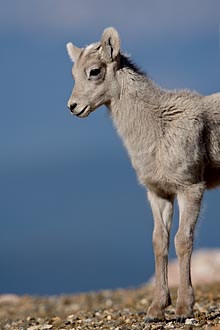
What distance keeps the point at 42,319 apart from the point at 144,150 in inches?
175

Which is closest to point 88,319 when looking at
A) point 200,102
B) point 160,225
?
point 160,225

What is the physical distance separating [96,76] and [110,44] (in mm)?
587

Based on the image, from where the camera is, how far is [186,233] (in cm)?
1221

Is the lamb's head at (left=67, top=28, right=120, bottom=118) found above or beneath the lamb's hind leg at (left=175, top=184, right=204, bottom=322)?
above

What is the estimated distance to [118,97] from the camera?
42.6 feet

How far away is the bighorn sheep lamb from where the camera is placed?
40.3 ft

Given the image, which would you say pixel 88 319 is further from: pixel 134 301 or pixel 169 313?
pixel 134 301

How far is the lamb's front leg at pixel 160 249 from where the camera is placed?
12.5 metres

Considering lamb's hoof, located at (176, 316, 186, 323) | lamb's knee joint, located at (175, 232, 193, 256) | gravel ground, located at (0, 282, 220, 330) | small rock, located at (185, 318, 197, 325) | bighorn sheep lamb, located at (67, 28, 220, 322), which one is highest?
bighorn sheep lamb, located at (67, 28, 220, 322)

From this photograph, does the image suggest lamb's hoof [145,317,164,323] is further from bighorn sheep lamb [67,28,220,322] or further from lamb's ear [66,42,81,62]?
lamb's ear [66,42,81,62]

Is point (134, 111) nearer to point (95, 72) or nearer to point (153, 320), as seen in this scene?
point (95, 72)

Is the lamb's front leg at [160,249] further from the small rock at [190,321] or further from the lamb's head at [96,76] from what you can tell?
the lamb's head at [96,76]

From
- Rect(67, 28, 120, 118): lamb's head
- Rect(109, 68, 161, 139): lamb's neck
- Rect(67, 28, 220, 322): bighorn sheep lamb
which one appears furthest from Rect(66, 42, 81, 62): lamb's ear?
Rect(109, 68, 161, 139): lamb's neck

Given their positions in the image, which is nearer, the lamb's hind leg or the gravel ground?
the lamb's hind leg
